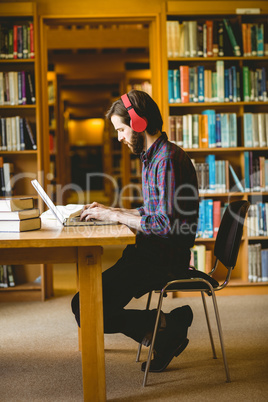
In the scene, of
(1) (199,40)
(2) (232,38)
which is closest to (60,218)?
(1) (199,40)

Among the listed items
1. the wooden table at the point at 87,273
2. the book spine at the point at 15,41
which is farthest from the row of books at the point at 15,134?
the wooden table at the point at 87,273

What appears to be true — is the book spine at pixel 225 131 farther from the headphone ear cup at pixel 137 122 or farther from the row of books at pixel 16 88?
the headphone ear cup at pixel 137 122

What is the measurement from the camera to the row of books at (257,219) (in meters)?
3.80

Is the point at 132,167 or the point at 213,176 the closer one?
the point at 213,176

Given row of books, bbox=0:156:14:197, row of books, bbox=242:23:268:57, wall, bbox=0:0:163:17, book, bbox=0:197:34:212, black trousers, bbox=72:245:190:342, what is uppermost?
wall, bbox=0:0:163:17

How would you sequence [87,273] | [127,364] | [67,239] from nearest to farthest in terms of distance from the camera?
[67,239]
[87,273]
[127,364]

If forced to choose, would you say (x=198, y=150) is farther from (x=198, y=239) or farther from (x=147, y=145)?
(x=147, y=145)

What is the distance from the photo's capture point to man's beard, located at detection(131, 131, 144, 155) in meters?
2.14

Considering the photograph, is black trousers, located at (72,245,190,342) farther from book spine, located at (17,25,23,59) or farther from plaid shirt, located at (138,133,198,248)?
book spine, located at (17,25,23,59)

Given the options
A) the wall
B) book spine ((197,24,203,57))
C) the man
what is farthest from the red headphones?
the wall

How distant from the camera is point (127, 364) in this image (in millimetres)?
2410

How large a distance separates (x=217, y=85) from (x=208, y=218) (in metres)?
1.07

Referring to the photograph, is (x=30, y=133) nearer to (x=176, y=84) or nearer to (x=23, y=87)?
(x=23, y=87)

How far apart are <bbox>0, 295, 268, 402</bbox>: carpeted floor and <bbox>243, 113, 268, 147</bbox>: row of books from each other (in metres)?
1.33
